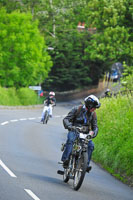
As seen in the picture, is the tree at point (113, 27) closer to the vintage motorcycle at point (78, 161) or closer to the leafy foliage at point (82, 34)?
the leafy foliage at point (82, 34)

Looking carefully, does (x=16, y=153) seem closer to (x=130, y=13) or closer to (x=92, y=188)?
(x=92, y=188)

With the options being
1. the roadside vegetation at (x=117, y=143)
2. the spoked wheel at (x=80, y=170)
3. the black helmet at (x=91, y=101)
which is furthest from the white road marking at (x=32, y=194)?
the roadside vegetation at (x=117, y=143)

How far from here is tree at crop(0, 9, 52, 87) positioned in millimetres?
47844

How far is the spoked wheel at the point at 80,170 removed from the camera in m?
9.88

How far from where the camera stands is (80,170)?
392 inches

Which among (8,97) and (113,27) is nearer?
(8,97)

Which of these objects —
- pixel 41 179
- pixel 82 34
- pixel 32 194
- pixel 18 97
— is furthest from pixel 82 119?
pixel 82 34

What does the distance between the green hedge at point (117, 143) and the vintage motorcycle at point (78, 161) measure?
7.29 feet

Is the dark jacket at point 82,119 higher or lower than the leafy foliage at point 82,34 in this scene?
higher

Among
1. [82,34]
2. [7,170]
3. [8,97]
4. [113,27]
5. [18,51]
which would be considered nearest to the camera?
[7,170]

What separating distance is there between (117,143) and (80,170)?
16.0 feet

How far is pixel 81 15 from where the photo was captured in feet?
219

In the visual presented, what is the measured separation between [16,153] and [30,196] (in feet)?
22.6

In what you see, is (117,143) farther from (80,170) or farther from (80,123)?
(80,170)
